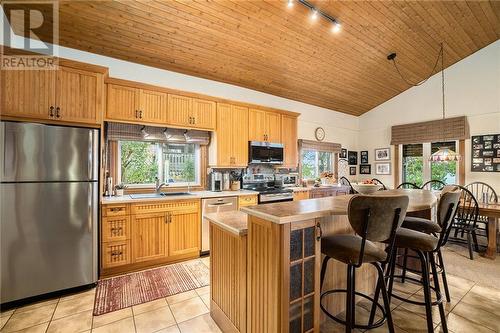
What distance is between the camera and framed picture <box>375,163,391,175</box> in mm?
5934

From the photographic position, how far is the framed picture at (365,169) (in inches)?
250

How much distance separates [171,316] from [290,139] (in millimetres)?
3668

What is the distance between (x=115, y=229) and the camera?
109 inches

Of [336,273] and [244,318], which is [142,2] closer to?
[244,318]

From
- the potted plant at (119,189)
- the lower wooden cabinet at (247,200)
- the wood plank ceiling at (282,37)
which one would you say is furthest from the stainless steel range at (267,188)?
the potted plant at (119,189)

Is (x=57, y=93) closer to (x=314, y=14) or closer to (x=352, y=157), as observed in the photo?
(x=314, y=14)

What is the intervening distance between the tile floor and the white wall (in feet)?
11.2

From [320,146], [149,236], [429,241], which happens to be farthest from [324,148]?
[149,236]

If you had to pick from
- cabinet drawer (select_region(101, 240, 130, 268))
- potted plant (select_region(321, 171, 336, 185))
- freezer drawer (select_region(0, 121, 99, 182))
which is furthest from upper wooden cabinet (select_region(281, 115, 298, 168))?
freezer drawer (select_region(0, 121, 99, 182))

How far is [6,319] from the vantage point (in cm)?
203

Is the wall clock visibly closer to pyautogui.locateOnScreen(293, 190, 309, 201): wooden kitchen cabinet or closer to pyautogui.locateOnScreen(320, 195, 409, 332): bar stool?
pyautogui.locateOnScreen(293, 190, 309, 201): wooden kitchen cabinet

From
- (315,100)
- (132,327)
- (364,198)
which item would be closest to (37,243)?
(132,327)

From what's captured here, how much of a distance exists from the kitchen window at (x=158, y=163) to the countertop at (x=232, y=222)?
2071 mm

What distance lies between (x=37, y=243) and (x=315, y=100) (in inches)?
211
